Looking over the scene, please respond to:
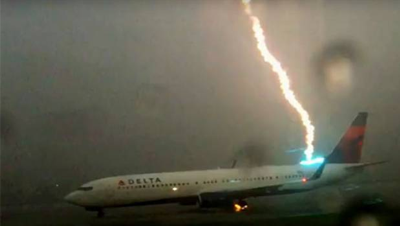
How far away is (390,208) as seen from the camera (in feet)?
44.2

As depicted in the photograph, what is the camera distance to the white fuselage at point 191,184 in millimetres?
28750

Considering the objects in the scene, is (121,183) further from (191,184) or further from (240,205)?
(240,205)

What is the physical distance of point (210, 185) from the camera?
99.7 ft

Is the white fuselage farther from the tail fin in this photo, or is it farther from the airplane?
the tail fin

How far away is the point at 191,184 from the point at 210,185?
0.85 m

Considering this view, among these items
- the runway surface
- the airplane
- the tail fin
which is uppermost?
Answer: the tail fin

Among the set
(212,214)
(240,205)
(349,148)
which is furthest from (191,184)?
(349,148)

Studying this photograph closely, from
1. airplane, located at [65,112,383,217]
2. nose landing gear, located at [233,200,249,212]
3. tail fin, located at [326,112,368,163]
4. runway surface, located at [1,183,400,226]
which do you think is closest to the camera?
runway surface, located at [1,183,400,226]

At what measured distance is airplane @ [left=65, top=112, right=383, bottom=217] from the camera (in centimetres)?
2870

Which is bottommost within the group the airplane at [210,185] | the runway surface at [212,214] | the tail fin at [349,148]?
the runway surface at [212,214]

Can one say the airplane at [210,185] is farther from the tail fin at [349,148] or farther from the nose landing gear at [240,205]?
the tail fin at [349,148]

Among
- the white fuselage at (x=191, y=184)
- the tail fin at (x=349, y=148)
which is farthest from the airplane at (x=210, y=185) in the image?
the tail fin at (x=349, y=148)

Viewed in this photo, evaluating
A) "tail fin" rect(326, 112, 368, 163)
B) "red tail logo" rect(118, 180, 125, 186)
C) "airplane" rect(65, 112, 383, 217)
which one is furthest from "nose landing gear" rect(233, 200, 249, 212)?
"tail fin" rect(326, 112, 368, 163)

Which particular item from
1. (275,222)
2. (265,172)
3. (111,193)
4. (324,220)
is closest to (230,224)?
(275,222)
